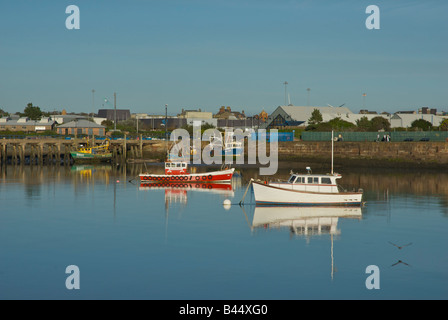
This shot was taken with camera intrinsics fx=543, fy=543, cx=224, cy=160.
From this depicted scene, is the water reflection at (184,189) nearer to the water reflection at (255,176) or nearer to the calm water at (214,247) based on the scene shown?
the calm water at (214,247)

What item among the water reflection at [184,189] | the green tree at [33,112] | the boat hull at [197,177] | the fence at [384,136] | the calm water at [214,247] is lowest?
the calm water at [214,247]

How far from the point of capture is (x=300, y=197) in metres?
38.2

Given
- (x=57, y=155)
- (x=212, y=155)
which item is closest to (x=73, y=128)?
(x=57, y=155)

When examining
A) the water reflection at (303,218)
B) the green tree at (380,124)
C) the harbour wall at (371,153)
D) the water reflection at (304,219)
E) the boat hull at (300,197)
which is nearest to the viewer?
the water reflection at (304,219)

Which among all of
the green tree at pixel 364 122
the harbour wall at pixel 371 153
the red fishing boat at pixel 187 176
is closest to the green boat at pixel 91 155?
the harbour wall at pixel 371 153

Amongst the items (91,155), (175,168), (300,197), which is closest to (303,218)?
(300,197)

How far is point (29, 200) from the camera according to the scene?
43.9 m

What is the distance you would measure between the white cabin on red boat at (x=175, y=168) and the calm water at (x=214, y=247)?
724 centimetres

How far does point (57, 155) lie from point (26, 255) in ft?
228

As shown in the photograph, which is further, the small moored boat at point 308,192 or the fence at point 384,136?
the fence at point 384,136

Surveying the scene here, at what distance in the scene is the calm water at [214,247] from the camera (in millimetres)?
20969

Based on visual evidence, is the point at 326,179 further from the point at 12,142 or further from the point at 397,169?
the point at 12,142

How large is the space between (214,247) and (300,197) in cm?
1227

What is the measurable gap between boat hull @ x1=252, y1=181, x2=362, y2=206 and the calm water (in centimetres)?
71
